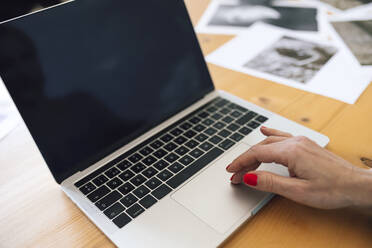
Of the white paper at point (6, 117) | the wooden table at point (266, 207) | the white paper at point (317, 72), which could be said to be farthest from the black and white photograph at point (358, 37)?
the white paper at point (6, 117)

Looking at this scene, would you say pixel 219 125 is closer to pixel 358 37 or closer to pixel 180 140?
pixel 180 140

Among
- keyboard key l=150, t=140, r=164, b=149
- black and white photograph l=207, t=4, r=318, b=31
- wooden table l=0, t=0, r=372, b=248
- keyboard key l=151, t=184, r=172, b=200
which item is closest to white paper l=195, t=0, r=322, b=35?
black and white photograph l=207, t=4, r=318, b=31

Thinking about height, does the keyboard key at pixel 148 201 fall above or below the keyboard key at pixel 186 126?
below

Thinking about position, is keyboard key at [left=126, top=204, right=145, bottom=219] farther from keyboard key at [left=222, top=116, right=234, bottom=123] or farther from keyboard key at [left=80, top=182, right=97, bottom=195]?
keyboard key at [left=222, top=116, right=234, bottom=123]

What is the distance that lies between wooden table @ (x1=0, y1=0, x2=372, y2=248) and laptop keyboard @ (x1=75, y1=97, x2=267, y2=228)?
0.17 ft

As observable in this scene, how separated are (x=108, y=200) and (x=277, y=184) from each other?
0.89 ft

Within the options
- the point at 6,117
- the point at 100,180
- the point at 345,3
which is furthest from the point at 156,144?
the point at 345,3

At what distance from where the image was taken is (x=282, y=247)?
48 centimetres

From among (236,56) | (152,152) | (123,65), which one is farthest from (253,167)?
(236,56)

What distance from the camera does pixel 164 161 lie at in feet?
1.95

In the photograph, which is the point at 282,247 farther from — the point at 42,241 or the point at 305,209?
the point at 42,241

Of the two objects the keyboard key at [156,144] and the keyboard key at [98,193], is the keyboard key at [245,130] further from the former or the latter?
the keyboard key at [98,193]

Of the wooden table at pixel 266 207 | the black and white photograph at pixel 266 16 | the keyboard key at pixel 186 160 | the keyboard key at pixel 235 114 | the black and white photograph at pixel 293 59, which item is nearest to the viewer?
the wooden table at pixel 266 207

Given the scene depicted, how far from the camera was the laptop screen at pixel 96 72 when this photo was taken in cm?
52
